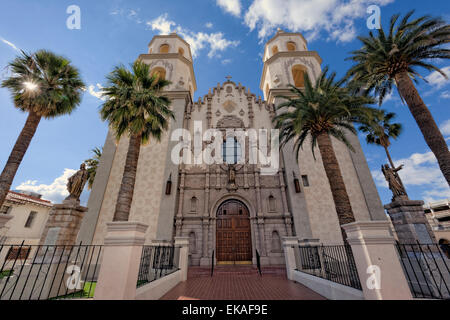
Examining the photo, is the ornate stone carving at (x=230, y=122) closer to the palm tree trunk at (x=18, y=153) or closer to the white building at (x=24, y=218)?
the palm tree trunk at (x=18, y=153)

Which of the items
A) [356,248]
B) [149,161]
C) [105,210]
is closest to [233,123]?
[149,161]

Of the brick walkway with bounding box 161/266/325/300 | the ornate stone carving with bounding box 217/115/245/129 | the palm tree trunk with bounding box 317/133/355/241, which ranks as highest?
the ornate stone carving with bounding box 217/115/245/129

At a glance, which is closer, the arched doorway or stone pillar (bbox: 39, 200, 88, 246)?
stone pillar (bbox: 39, 200, 88, 246)

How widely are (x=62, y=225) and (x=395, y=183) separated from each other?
61.1ft

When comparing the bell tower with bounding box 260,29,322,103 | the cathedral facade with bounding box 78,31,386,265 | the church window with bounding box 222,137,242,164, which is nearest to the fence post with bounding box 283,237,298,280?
the cathedral facade with bounding box 78,31,386,265

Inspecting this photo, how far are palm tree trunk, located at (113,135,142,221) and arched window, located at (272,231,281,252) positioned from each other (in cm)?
1061

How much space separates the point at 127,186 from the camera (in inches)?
400

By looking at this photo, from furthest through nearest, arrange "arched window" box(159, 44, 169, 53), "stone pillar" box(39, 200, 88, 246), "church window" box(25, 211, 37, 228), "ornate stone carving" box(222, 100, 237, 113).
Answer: "arched window" box(159, 44, 169, 53) → "church window" box(25, 211, 37, 228) → "ornate stone carving" box(222, 100, 237, 113) → "stone pillar" box(39, 200, 88, 246)

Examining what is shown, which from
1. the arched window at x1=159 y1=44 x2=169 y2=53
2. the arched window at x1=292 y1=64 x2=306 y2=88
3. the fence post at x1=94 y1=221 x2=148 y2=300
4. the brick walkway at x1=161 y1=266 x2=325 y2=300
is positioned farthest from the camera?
the arched window at x1=159 y1=44 x2=169 y2=53

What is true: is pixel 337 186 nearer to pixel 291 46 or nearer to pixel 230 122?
pixel 230 122

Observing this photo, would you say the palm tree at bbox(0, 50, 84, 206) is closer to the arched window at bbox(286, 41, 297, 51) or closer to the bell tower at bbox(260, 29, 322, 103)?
the bell tower at bbox(260, 29, 322, 103)

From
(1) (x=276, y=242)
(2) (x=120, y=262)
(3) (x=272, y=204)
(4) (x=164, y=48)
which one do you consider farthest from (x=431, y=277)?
(4) (x=164, y=48)

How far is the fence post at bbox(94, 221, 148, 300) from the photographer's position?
4.21 meters
